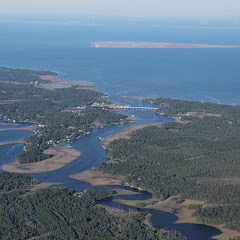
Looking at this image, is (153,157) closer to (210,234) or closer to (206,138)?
(206,138)

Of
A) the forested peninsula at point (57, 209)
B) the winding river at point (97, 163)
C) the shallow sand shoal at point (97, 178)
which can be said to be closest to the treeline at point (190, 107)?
the winding river at point (97, 163)

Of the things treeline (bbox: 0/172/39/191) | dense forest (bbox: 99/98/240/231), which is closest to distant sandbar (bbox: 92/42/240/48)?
dense forest (bbox: 99/98/240/231)

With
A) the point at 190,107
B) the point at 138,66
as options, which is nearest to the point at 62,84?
the point at 190,107

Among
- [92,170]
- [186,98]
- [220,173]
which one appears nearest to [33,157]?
[92,170]

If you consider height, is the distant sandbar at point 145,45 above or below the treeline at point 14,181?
above

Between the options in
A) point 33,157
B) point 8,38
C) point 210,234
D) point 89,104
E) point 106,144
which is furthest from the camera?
point 8,38

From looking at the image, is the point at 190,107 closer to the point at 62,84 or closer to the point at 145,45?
the point at 62,84

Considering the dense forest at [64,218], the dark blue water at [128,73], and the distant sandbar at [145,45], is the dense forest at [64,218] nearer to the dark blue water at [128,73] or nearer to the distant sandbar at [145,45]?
the dark blue water at [128,73]
